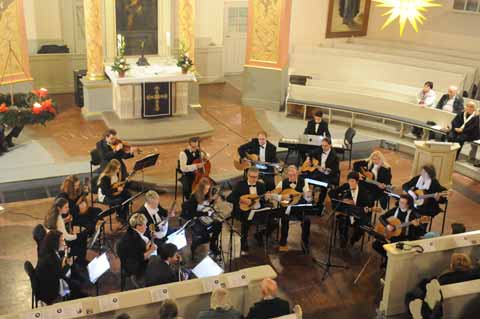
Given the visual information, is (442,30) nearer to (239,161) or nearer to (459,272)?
(239,161)

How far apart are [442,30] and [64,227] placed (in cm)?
1116

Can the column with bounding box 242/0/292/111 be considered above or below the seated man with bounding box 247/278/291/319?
above

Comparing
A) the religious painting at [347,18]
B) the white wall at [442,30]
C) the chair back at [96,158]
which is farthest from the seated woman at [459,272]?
the religious painting at [347,18]

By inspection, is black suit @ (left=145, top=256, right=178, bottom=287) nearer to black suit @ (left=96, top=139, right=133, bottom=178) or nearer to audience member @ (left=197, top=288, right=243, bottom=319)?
audience member @ (left=197, top=288, right=243, bottom=319)

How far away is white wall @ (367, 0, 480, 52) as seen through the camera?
1466cm

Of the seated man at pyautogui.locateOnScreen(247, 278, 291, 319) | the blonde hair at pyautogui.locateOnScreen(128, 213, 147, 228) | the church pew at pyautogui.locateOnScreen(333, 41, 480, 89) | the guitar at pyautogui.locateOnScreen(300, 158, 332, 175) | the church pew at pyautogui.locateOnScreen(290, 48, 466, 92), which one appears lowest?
the seated man at pyautogui.locateOnScreen(247, 278, 291, 319)

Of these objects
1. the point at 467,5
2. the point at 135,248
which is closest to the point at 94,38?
the point at 135,248

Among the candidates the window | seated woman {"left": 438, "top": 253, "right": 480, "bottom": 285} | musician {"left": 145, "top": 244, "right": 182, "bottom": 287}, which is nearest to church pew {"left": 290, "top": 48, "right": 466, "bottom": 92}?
the window

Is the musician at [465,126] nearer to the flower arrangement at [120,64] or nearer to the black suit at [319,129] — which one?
the black suit at [319,129]

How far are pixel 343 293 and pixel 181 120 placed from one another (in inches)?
243

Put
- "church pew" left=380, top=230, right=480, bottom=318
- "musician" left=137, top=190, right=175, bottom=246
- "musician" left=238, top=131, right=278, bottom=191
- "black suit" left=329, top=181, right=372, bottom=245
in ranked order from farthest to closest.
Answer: "musician" left=238, top=131, right=278, bottom=191
"black suit" left=329, top=181, right=372, bottom=245
"musician" left=137, top=190, right=175, bottom=246
"church pew" left=380, top=230, right=480, bottom=318

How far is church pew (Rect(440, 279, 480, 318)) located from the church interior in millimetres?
19

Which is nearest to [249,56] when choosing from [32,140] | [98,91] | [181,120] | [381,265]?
[181,120]

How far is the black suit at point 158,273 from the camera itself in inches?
261
